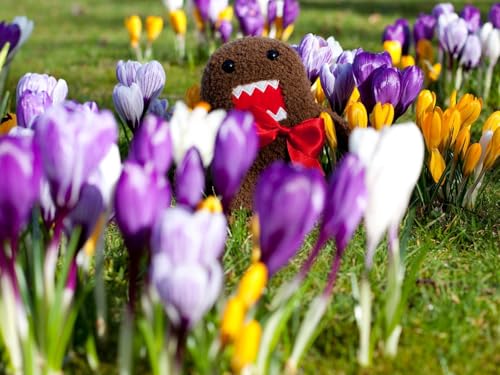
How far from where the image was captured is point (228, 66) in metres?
2.97

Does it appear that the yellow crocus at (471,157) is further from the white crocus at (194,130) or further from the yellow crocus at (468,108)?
the white crocus at (194,130)

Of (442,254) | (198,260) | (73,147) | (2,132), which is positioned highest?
(73,147)

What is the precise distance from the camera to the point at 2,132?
269 centimetres

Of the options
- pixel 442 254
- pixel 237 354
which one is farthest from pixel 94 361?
pixel 442 254

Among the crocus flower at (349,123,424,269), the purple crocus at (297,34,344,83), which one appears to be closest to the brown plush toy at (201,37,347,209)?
the purple crocus at (297,34,344,83)

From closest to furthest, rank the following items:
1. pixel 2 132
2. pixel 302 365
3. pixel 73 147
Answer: pixel 73 147, pixel 302 365, pixel 2 132

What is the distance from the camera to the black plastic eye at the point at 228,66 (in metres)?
2.97

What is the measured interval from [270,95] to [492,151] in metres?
0.86

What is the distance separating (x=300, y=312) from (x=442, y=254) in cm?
Result: 77

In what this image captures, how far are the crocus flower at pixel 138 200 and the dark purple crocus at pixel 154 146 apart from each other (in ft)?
0.28

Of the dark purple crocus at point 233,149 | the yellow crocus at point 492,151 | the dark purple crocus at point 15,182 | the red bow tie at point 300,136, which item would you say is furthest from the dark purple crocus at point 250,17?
the dark purple crocus at point 15,182

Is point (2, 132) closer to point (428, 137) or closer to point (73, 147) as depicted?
point (73, 147)

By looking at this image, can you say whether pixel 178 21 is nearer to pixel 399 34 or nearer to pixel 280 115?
pixel 399 34

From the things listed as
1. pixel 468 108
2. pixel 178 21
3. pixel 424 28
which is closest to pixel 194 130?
pixel 468 108
